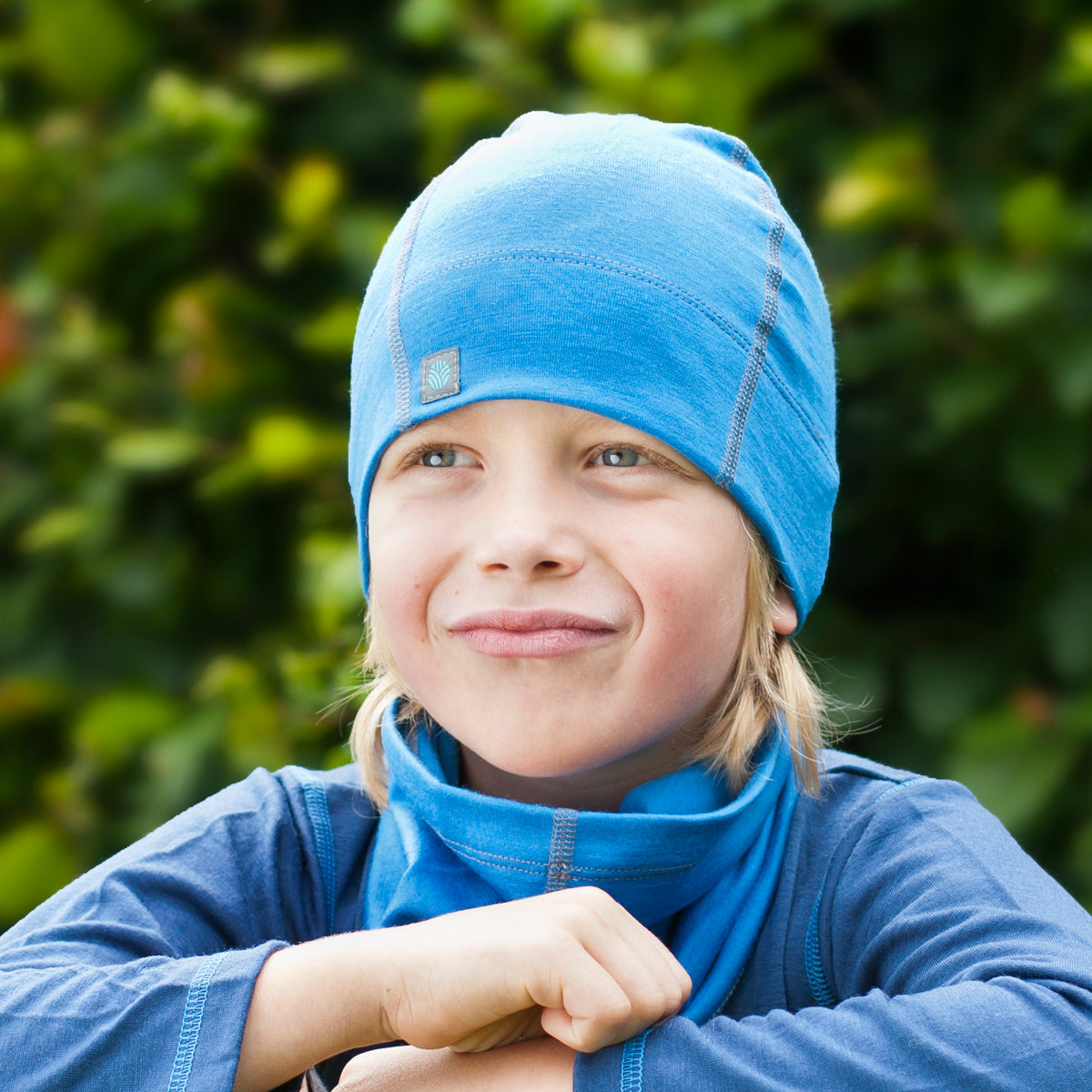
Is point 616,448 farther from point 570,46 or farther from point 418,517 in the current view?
point 570,46

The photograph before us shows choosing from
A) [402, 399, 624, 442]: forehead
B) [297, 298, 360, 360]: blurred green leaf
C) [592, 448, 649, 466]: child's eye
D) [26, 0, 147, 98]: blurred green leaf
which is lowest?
[592, 448, 649, 466]: child's eye

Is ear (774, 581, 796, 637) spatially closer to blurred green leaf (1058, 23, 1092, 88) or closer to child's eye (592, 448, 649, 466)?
child's eye (592, 448, 649, 466)

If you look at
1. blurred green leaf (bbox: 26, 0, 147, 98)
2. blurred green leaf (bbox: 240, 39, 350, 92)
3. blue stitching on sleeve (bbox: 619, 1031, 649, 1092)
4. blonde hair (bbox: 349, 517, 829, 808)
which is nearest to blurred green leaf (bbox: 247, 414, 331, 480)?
blurred green leaf (bbox: 240, 39, 350, 92)

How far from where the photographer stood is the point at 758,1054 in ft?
3.90

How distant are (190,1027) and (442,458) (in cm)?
63

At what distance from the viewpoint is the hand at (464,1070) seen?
1244 millimetres

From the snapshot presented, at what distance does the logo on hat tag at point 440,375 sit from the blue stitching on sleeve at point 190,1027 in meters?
0.61

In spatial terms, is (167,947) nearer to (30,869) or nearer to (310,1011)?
(310,1011)

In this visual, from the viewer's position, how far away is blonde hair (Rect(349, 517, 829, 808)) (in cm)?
156

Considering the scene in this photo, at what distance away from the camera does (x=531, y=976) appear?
4.02 ft

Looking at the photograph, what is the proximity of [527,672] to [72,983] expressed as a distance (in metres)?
0.53

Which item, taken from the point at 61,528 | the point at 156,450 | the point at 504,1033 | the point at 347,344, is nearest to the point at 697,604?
the point at 504,1033

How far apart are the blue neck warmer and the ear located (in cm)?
13

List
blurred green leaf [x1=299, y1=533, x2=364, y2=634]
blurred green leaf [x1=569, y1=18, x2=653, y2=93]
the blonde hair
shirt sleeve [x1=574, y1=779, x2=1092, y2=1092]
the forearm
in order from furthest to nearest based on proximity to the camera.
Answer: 1. blurred green leaf [x1=569, y1=18, x2=653, y2=93]
2. blurred green leaf [x1=299, y1=533, x2=364, y2=634]
3. the blonde hair
4. the forearm
5. shirt sleeve [x1=574, y1=779, x2=1092, y2=1092]
